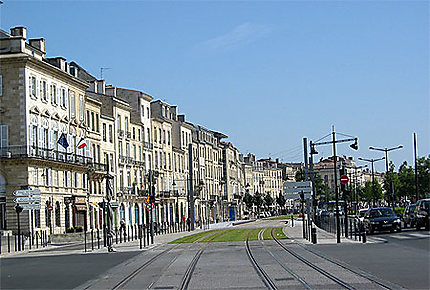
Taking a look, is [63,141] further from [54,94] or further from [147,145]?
[147,145]

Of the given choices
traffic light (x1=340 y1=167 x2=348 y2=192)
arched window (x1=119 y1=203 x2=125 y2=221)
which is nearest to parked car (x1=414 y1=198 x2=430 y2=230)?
traffic light (x1=340 y1=167 x2=348 y2=192)

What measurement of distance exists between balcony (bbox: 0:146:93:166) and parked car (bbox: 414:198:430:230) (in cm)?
2958

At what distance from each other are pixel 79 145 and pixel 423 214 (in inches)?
1218

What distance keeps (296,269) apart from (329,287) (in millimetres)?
5152

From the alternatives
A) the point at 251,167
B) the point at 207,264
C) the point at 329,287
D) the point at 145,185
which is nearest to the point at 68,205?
the point at 145,185

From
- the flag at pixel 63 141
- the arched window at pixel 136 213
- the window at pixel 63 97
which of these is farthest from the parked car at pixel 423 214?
the arched window at pixel 136 213

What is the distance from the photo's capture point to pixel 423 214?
40.4m

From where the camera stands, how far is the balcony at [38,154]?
53656 millimetres

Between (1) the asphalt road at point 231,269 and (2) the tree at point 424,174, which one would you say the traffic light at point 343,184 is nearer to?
(1) the asphalt road at point 231,269

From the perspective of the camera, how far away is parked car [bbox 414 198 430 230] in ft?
132

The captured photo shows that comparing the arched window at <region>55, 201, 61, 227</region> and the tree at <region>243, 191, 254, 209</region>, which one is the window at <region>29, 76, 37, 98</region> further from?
the tree at <region>243, 191, 254, 209</region>

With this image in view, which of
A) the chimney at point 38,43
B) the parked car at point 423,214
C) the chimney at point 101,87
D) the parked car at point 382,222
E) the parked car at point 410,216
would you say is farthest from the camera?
the chimney at point 101,87

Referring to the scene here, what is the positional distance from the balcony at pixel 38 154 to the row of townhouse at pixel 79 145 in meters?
0.08

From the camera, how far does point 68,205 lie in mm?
61625
